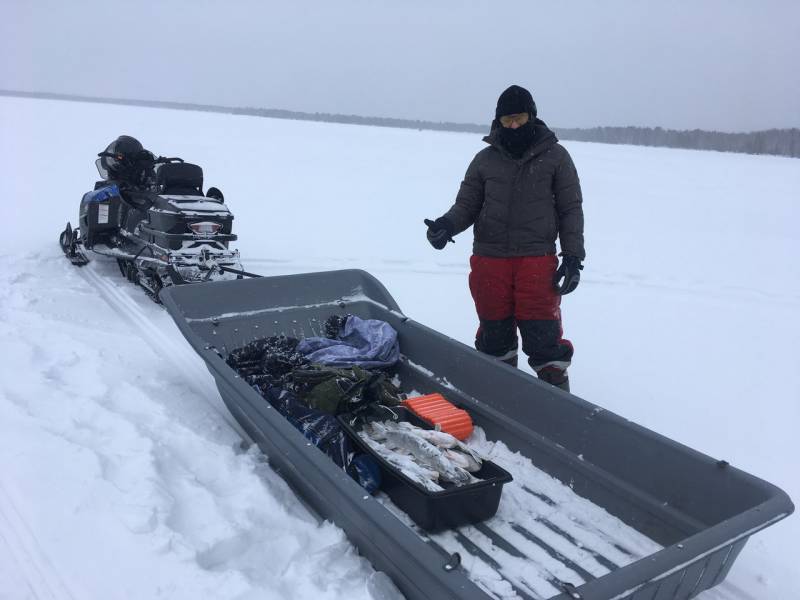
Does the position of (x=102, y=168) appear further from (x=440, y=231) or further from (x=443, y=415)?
(x=443, y=415)

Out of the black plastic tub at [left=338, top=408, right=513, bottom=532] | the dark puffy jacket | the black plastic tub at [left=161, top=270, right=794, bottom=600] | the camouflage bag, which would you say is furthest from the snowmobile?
the black plastic tub at [left=338, top=408, right=513, bottom=532]

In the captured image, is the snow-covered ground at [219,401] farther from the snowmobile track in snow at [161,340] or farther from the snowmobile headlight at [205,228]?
the snowmobile headlight at [205,228]

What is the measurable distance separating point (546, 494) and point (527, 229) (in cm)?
117

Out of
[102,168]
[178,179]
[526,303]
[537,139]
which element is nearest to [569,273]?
[526,303]

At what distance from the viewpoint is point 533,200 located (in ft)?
9.00

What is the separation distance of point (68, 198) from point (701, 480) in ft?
27.7

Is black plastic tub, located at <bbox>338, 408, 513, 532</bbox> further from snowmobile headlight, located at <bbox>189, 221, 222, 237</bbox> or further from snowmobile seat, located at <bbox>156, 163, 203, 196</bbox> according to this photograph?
snowmobile seat, located at <bbox>156, 163, 203, 196</bbox>

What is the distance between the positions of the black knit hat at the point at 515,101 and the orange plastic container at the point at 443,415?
4.40 feet

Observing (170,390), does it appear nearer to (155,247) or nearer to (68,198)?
(155,247)

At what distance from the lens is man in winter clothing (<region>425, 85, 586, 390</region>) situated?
2715 millimetres

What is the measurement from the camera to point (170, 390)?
2.99 m

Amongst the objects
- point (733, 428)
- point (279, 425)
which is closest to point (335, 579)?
point (279, 425)

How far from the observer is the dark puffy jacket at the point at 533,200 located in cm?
272

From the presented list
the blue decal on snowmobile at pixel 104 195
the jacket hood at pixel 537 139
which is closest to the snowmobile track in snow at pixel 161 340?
the blue decal on snowmobile at pixel 104 195
